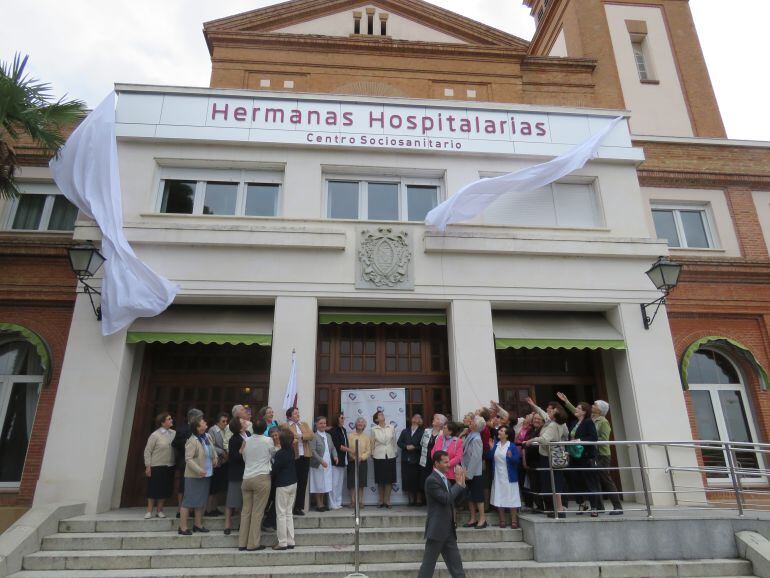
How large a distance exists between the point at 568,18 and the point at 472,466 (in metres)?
18.7

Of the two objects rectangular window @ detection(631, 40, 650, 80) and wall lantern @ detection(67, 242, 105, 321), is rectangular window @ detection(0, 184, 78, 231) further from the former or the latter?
rectangular window @ detection(631, 40, 650, 80)

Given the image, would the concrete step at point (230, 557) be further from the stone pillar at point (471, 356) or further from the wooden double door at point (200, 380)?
the wooden double door at point (200, 380)

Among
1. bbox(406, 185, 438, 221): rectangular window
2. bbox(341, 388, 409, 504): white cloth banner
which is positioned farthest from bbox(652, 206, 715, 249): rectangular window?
bbox(341, 388, 409, 504): white cloth banner

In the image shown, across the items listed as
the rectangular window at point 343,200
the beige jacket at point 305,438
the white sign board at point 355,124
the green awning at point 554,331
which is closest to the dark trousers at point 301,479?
the beige jacket at point 305,438

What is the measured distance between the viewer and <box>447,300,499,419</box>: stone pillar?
10.4 meters

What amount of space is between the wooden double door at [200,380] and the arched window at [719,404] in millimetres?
10447

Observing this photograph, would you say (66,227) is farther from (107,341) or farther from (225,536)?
(225,536)

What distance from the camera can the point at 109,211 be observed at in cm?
1015

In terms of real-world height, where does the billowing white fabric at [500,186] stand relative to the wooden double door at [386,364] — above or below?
above

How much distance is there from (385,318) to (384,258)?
1340 mm

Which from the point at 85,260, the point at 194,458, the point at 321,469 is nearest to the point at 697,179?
the point at 321,469

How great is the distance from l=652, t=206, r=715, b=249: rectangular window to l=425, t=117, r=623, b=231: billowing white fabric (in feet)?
11.6

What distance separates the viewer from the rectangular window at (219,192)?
38.3ft

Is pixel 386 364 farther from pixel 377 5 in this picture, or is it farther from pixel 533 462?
pixel 377 5
